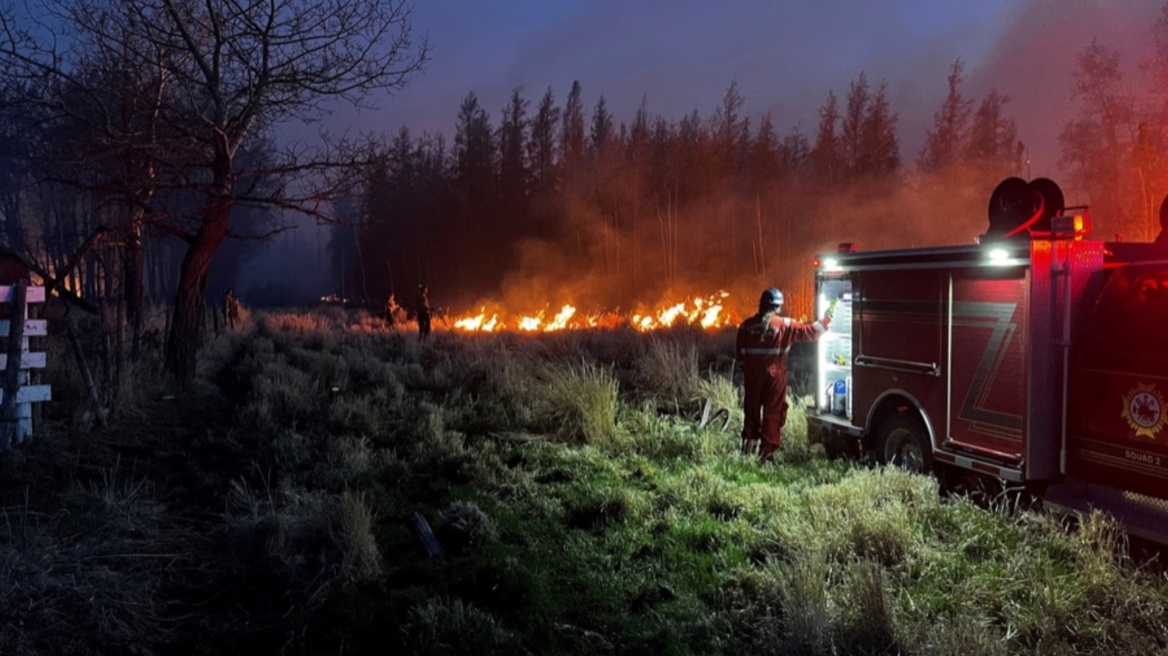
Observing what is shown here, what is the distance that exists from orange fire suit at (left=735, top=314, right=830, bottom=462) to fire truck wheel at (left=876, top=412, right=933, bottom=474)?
1076mm

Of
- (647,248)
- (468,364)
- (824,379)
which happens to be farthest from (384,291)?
(824,379)

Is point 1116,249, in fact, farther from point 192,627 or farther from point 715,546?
point 192,627

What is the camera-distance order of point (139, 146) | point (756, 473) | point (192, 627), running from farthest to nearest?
point (139, 146), point (756, 473), point (192, 627)

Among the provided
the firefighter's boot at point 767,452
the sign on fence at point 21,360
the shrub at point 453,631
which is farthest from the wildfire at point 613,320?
the shrub at point 453,631

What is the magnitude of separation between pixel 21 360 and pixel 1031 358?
30.9 feet

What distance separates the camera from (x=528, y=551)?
5.61m

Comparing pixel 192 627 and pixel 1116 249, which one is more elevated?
pixel 1116 249

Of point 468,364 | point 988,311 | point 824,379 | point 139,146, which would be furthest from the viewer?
point 468,364

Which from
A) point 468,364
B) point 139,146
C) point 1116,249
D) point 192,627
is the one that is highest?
point 139,146

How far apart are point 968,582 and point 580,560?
245 cm

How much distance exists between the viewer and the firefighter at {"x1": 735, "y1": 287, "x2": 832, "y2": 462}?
8102mm

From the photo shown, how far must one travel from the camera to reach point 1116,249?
5609 mm

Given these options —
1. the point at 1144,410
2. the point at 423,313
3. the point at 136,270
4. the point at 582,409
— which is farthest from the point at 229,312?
the point at 1144,410

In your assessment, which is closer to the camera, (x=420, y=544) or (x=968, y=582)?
(x=968, y=582)
